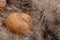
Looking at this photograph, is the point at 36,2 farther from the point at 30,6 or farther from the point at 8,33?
the point at 8,33

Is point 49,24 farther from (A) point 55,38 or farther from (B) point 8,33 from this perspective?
(B) point 8,33

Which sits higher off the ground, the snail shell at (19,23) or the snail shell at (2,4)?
the snail shell at (2,4)

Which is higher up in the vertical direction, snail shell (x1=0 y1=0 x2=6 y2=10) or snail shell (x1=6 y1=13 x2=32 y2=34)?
snail shell (x1=0 y1=0 x2=6 y2=10)

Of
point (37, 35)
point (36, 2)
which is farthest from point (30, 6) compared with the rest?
point (37, 35)

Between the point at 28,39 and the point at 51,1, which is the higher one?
the point at 51,1

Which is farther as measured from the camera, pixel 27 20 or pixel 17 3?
pixel 17 3

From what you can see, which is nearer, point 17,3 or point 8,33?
point 8,33

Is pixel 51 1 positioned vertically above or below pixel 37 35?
above

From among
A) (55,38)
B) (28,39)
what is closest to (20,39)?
(28,39)
